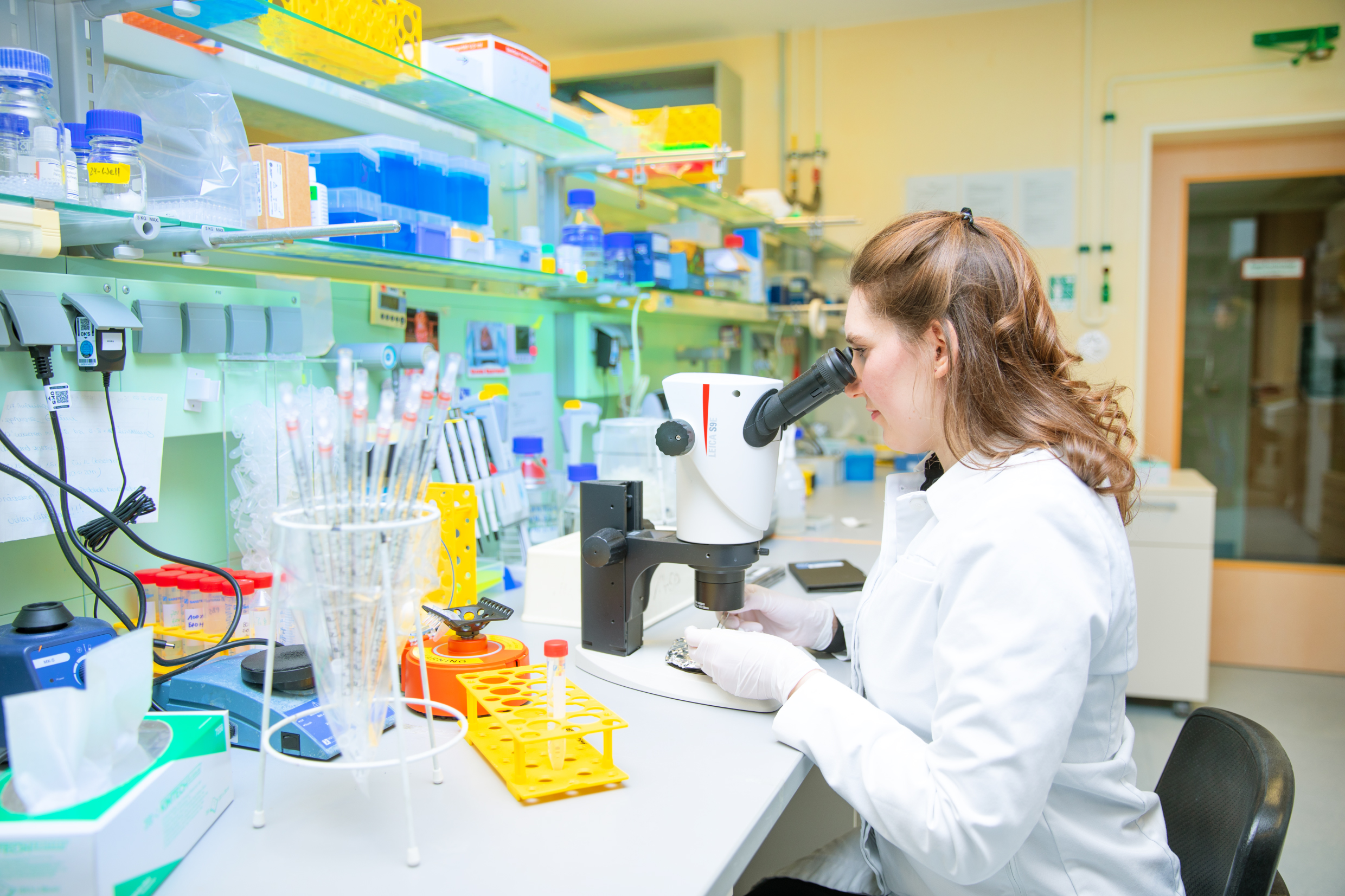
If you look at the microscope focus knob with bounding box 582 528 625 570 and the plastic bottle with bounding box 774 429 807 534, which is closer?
the microscope focus knob with bounding box 582 528 625 570

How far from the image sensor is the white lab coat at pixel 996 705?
33.0 inches

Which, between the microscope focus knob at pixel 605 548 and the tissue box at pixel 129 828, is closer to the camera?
the tissue box at pixel 129 828

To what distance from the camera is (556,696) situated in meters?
0.96

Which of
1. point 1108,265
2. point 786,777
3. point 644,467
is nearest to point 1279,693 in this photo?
point 1108,265

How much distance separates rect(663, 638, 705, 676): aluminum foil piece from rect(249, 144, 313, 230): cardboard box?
2.76 feet

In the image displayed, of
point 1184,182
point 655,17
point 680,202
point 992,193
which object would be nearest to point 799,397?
point 680,202

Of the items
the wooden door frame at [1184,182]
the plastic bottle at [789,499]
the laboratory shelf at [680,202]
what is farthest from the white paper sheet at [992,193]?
the plastic bottle at [789,499]

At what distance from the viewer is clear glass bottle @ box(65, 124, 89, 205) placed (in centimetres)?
107

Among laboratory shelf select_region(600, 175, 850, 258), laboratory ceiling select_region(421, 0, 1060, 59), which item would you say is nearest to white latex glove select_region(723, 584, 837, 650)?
laboratory shelf select_region(600, 175, 850, 258)

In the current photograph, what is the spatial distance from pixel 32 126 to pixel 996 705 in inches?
49.4

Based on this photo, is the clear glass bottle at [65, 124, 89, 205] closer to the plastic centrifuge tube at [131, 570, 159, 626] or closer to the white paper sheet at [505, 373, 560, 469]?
the plastic centrifuge tube at [131, 570, 159, 626]

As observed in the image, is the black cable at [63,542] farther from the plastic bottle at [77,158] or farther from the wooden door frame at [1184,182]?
the wooden door frame at [1184,182]

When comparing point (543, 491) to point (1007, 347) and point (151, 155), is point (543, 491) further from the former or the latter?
point (1007, 347)

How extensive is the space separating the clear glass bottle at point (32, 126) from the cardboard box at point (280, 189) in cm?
26
